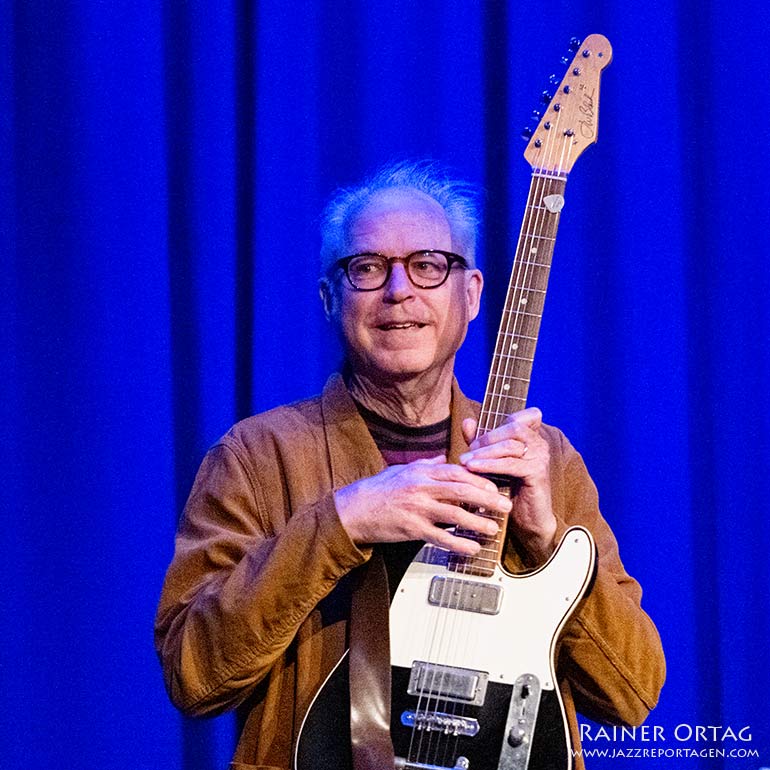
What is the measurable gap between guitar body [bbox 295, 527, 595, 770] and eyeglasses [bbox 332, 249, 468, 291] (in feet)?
1.38

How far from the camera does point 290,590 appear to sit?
138 cm

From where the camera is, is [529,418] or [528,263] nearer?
[529,418]

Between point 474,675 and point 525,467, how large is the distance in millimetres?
247

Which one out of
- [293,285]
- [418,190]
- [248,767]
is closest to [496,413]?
[418,190]

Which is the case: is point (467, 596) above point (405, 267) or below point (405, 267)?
below

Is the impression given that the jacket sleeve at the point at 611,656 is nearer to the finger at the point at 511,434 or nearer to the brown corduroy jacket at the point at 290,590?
the brown corduroy jacket at the point at 290,590

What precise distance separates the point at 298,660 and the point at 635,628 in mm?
424

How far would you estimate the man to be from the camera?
1377mm

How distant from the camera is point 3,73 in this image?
7.54 feet

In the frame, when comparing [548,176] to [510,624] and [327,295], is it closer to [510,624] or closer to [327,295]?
[327,295]

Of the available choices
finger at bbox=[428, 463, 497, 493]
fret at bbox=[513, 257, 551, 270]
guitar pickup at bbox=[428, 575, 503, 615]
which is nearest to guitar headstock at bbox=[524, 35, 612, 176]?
fret at bbox=[513, 257, 551, 270]

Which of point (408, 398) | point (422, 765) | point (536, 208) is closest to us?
point (422, 765)

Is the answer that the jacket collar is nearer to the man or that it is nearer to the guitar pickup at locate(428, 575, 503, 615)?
the man

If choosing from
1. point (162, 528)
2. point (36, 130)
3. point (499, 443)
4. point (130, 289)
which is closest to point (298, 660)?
point (499, 443)
